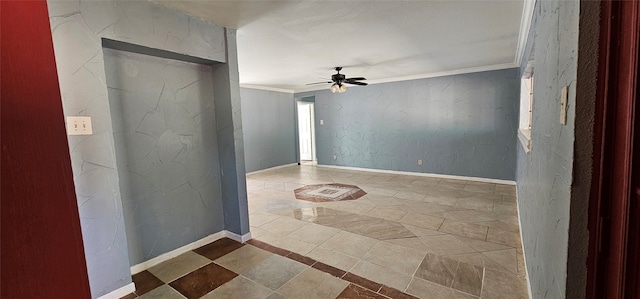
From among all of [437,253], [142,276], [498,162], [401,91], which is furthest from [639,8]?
[401,91]

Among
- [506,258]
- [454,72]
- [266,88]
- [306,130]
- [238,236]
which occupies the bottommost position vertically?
[506,258]

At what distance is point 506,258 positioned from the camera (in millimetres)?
2357

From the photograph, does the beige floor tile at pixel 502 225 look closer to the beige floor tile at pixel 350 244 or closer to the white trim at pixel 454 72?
the beige floor tile at pixel 350 244

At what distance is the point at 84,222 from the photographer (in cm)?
181

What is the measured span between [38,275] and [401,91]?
6.25 m

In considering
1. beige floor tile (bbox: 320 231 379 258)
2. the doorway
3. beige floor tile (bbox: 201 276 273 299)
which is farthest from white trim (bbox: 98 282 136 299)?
the doorway

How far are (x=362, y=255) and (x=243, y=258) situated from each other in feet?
3.64

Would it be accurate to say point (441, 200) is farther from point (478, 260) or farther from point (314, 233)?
point (314, 233)

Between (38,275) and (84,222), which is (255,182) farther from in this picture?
(38,275)

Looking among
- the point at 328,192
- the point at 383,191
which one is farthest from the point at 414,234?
the point at 328,192

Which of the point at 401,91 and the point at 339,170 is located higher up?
the point at 401,91

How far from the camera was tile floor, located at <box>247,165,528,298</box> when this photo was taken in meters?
2.08

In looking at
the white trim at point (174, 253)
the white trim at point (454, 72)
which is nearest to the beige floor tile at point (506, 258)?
the white trim at point (174, 253)

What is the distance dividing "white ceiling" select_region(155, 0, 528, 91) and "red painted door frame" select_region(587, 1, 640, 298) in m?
1.87
